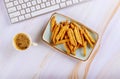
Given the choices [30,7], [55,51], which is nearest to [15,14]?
[30,7]

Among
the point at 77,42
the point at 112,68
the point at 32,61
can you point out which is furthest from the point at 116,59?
the point at 32,61

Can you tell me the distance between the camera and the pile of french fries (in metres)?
0.82

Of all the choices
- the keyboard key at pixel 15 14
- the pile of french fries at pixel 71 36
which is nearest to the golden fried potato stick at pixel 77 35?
the pile of french fries at pixel 71 36

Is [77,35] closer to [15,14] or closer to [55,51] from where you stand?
[55,51]

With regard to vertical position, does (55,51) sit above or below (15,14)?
below

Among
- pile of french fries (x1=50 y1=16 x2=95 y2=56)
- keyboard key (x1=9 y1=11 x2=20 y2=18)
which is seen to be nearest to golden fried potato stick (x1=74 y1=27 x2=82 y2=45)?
pile of french fries (x1=50 y1=16 x2=95 y2=56)

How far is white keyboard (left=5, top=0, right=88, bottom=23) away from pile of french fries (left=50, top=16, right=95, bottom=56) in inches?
1.6

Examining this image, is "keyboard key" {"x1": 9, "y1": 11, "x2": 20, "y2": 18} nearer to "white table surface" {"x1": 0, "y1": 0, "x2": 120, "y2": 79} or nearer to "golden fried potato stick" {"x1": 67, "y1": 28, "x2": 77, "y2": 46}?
"white table surface" {"x1": 0, "y1": 0, "x2": 120, "y2": 79}

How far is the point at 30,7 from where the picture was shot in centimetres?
84

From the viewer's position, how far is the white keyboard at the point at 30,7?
2.73 ft

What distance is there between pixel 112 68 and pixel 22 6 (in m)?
0.32

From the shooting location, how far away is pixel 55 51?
0.85 m

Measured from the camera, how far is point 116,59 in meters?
0.86

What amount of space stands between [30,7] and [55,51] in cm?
15
